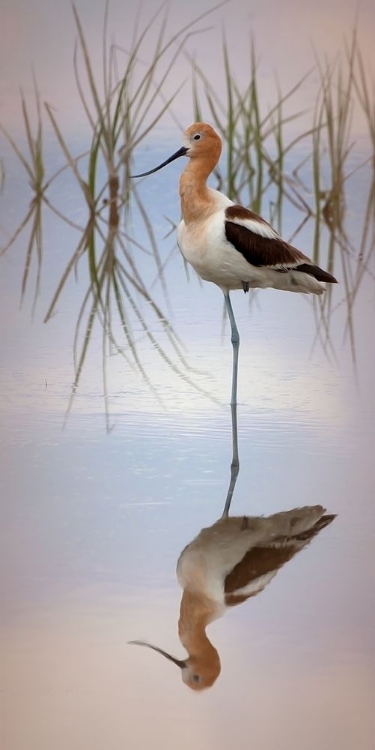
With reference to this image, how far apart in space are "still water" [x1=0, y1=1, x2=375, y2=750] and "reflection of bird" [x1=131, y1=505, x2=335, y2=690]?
25 millimetres

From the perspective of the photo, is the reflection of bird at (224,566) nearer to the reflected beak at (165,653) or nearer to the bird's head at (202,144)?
the reflected beak at (165,653)

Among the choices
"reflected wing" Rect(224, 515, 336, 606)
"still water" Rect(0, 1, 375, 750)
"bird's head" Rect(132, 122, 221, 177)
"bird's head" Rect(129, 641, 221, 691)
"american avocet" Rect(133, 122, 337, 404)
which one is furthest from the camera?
"bird's head" Rect(132, 122, 221, 177)

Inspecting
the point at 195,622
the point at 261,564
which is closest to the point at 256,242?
the point at 261,564

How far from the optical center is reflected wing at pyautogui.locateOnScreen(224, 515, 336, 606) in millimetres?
2711

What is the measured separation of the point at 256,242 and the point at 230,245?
0.09 metres

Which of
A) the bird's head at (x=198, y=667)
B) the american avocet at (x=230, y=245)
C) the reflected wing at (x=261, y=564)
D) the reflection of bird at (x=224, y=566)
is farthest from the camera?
the american avocet at (x=230, y=245)

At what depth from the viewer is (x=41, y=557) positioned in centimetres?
288

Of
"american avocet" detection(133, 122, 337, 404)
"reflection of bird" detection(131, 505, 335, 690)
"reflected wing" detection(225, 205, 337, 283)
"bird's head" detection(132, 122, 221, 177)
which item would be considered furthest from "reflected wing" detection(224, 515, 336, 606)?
"bird's head" detection(132, 122, 221, 177)

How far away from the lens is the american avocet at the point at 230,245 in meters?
4.16

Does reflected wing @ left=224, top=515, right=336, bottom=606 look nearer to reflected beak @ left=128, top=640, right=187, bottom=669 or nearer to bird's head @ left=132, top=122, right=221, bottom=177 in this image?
reflected beak @ left=128, top=640, right=187, bottom=669

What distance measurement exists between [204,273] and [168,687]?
211cm

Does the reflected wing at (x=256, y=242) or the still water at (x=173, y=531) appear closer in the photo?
the still water at (x=173, y=531)

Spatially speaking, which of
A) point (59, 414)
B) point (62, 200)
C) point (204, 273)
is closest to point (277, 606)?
point (59, 414)

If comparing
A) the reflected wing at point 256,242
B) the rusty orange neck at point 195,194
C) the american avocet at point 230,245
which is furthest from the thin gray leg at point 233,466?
the rusty orange neck at point 195,194
